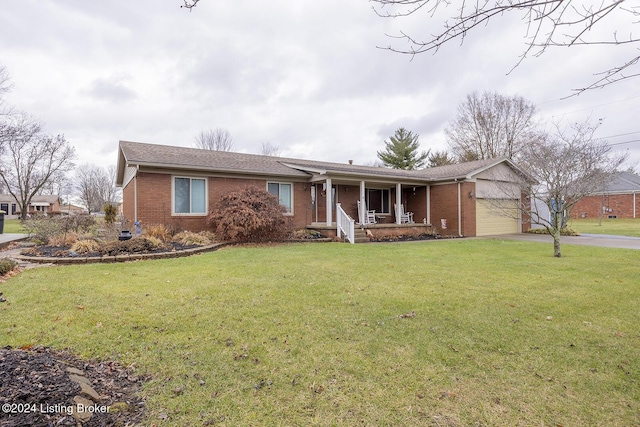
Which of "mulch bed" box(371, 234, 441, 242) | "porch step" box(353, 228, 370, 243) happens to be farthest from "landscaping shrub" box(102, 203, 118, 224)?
"mulch bed" box(371, 234, 441, 242)

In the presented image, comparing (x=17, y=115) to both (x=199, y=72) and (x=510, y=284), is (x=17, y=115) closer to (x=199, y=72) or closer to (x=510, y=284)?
(x=199, y=72)

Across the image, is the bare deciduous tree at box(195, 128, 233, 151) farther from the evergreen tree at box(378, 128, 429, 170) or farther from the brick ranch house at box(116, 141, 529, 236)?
the brick ranch house at box(116, 141, 529, 236)

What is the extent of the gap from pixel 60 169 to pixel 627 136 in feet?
161

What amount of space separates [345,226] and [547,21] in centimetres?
1162

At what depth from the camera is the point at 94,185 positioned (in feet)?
182

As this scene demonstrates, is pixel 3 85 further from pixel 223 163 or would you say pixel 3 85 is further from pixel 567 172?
pixel 567 172

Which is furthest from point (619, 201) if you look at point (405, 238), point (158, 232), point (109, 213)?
point (109, 213)

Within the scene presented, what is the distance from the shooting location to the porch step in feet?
46.8

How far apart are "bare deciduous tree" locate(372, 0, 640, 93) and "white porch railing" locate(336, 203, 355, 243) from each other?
10942 millimetres

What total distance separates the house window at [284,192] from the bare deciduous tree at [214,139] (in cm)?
2698

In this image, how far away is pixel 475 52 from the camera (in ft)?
12.9

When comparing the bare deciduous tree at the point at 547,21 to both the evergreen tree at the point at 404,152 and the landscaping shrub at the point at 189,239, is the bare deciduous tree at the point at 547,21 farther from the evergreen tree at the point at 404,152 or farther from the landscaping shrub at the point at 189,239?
the evergreen tree at the point at 404,152

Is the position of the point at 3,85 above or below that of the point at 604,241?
above

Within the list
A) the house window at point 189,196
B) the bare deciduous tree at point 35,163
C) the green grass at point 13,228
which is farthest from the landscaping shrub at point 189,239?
the bare deciduous tree at point 35,163
